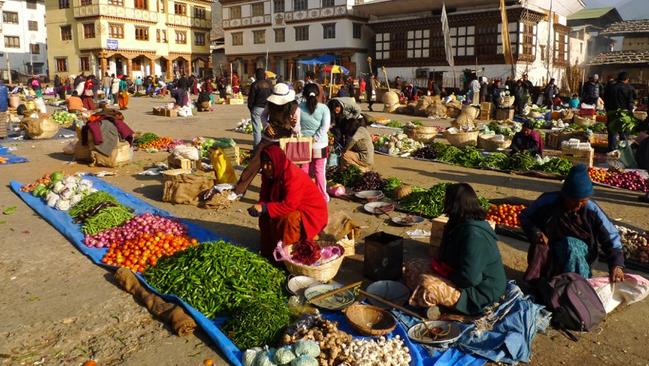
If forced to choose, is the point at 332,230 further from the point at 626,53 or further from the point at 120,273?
the point at 626,53

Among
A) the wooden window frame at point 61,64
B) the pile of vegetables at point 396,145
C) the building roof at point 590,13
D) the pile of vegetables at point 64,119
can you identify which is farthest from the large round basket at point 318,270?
the wooden window frame at point 61,64

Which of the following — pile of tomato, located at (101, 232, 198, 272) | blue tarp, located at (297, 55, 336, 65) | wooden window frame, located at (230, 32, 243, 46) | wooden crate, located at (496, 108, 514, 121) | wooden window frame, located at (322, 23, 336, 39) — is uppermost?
wooden window frame, located at (230, 32, 243, 46)

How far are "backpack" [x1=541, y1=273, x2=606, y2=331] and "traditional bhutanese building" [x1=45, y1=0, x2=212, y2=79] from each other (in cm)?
4234

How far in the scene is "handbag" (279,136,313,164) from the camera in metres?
6.36

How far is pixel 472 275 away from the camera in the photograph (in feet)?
12.4

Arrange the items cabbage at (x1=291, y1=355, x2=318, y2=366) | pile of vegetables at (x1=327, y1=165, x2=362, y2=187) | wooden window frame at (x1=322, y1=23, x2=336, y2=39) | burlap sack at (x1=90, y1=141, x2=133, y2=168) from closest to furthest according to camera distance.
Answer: cabbage at (x1=291, y1=355, x2=318, y2=366)
pile of vegetables at (x1=327, y1=165, x2=362, y2=187)
burlap sack at (x1=90, y1=141, x2=133, y2=168)
wooden window frame at (x1=322, y1=23, x2=336, y2=39)

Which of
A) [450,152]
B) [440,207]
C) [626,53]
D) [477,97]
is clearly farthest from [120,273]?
[626,53]

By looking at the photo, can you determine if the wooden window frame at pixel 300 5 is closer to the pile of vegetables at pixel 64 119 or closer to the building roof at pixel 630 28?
the building roof at pixel 630 28

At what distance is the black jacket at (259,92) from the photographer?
967 cm

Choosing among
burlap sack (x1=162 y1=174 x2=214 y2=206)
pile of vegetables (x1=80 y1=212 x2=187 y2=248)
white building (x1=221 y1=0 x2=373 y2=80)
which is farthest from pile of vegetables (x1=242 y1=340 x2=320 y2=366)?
white building (x1=221 y1=0 x2=373 y2=80)

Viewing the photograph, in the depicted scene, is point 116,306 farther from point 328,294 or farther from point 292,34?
point 292,34

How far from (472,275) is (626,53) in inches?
1285

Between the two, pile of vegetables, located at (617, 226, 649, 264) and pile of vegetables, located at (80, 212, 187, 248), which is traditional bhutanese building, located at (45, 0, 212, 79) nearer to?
pile of vegetables, located at (80, 212, 187, 248)

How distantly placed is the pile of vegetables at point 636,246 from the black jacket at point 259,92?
6.45 m
